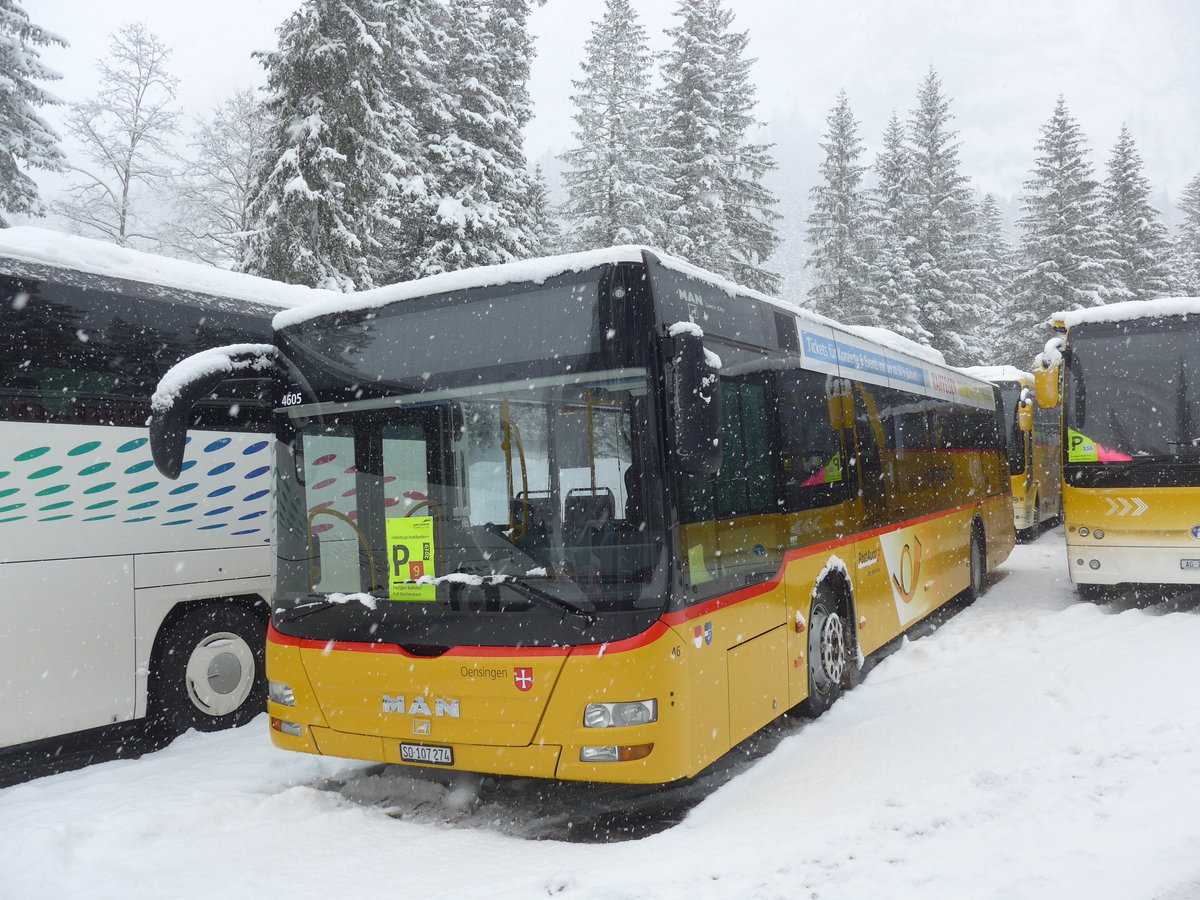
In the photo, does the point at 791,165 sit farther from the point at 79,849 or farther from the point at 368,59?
the point at 79,849

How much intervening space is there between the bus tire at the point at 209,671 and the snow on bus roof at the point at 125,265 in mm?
2656

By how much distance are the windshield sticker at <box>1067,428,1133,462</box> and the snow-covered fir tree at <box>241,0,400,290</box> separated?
13964mm

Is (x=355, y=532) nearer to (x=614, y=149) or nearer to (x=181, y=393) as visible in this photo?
(x=181, y=393)

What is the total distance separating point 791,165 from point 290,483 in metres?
144

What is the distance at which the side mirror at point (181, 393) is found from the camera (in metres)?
5.48

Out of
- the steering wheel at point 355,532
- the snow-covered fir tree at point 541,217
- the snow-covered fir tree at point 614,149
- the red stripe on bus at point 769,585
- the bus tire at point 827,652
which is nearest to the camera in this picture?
the red stripe on bus at point 769,585

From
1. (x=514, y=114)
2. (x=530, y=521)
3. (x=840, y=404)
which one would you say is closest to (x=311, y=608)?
(x=530, y=521)

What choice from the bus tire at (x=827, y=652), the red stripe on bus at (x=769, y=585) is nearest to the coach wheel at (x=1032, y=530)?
the red stripe on bus at (x=769, y=585)

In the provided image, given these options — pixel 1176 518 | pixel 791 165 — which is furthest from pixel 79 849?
pixel 791 165

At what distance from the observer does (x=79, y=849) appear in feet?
16.3

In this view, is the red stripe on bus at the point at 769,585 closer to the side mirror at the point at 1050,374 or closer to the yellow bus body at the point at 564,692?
the yellow bus body at the point at 564,692

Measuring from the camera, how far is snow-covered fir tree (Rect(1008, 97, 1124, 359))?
125ft

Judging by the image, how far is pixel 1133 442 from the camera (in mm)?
10555

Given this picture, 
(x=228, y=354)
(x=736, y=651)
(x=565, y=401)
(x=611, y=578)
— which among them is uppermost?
(x=228, y=354)
